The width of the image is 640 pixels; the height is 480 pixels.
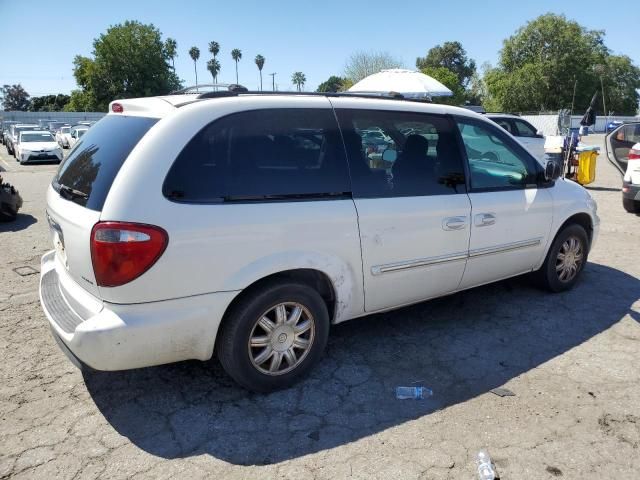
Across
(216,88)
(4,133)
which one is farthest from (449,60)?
(216,88)

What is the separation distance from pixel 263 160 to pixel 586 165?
11.5m

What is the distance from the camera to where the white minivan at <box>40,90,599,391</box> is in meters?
2.50

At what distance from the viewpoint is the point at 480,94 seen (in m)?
84.0

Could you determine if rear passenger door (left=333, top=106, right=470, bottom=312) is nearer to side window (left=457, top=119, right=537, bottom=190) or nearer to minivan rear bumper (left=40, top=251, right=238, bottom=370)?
side window (left=457, top=119, right=537, bottom=190)

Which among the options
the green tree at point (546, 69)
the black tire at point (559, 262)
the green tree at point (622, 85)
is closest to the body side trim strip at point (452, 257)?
the black tire at point (559, 262)

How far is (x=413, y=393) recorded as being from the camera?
3078 millimetres

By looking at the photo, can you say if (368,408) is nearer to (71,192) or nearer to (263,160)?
(263,160)

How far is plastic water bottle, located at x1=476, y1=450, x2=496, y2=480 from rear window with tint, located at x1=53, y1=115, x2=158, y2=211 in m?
2.36

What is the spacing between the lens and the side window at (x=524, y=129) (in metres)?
12.3

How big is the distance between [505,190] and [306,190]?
1.91 m

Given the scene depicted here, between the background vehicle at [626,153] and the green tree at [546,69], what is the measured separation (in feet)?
215

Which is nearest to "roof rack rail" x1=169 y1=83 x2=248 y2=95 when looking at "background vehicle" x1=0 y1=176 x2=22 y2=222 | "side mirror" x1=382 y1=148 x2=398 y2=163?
"side mirror" x1=382 y1=148 x2=398 y2=163

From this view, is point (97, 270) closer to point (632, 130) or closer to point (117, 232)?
point (117, 232)

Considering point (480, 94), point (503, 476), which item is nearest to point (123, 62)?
point (480, 94)
